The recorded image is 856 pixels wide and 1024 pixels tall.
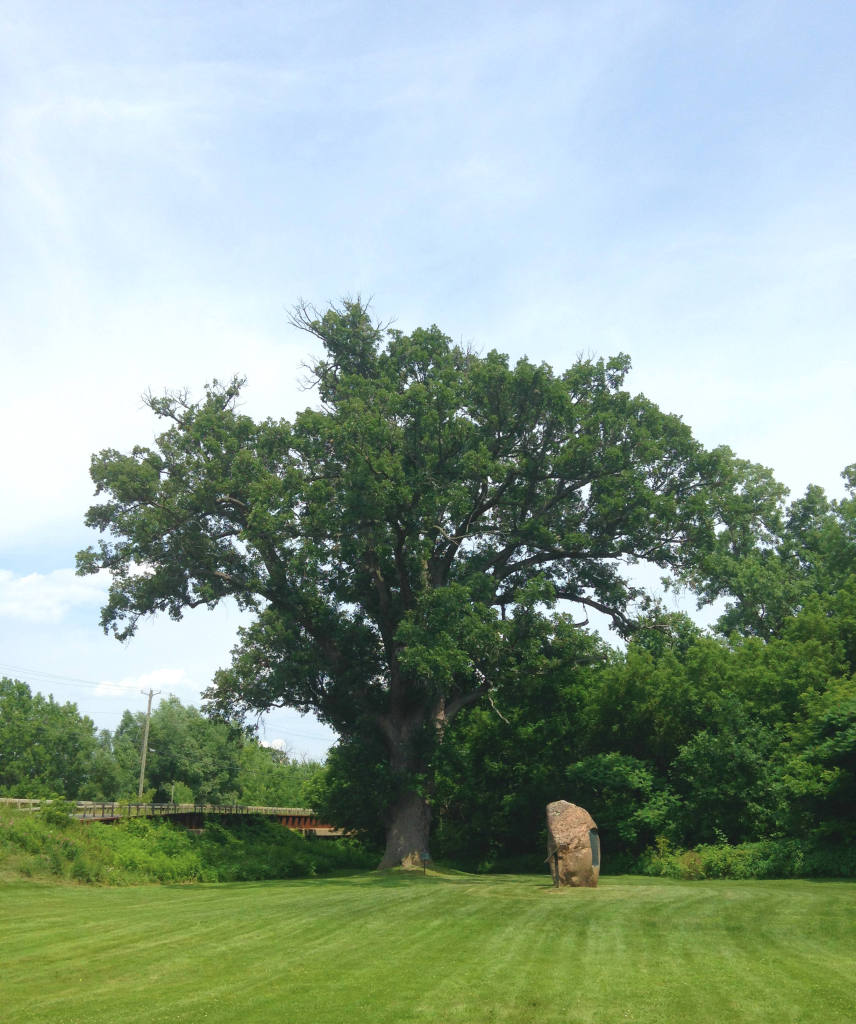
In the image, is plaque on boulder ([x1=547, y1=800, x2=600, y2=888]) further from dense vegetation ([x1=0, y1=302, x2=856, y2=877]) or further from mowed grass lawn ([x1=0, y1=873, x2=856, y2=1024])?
dense vegetation ([x1=0, y1=302, x2=856, y2=877])

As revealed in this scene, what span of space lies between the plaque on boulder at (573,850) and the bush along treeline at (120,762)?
5577cm

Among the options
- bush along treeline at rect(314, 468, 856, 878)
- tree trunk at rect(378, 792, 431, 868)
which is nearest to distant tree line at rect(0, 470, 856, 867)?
bush along treeline at rect(314, 468, 856, 878)

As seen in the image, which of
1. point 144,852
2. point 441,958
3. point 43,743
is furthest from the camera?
point 43,743

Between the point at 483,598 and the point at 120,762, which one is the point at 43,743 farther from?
the point at 483,598

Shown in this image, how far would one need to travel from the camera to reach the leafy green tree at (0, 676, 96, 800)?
77250 mm

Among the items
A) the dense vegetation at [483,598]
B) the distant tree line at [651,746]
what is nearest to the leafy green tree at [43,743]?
the distant tree line at [651,746]

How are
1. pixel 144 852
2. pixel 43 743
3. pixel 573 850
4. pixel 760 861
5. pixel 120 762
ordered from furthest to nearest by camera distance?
pixel 120 762
pixel 43 743
pixel 144 852
pixel 760 861
pixel 573 850

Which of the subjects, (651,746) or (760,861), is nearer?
(760,861)

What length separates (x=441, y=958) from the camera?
43.0ft

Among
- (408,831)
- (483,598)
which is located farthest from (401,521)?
(408,831)

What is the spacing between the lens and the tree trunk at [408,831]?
1239 inches

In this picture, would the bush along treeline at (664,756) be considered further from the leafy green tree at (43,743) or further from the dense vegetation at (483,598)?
the leafy green tree at (43,743)

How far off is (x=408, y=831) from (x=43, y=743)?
2343 inches

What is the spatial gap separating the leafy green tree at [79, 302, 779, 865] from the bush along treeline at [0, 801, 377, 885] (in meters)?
4.46
